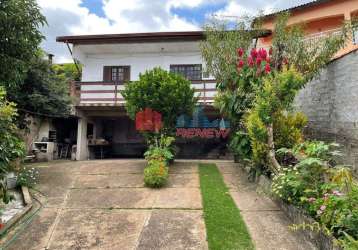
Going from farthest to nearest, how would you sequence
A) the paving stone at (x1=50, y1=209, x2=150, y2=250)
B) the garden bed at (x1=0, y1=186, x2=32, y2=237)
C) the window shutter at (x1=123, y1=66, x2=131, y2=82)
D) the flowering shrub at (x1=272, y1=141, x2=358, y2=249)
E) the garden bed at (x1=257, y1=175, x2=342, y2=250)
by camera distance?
the window shutter at (x1=123, y1=66, x2=131, y2=82), the garden bed at (x1=0, y1=186, x2=32, y2=237), the paving stone at (x1=50, y1=209, x2=150, y2=250), the garden bed at (x1=257, y1=175, x2=342, y2=250), the flowering shrub at (x1=272, y1=141, x2=358, y2=249)

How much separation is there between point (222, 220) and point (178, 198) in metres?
1.63

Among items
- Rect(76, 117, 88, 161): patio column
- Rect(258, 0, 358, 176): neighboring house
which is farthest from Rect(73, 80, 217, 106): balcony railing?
Rect(258, 0, 358, 176): neighboring house

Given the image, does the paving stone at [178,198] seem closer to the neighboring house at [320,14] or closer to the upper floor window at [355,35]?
the upper floor window at [355,35]

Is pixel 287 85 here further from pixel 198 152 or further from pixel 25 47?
pixel 198 152

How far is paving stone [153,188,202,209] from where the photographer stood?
21.5ft

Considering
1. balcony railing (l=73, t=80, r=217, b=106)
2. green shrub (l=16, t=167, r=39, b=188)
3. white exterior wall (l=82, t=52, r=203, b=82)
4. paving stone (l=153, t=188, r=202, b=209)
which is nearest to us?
paving stone (l=153, t=188, r=202, b=209)

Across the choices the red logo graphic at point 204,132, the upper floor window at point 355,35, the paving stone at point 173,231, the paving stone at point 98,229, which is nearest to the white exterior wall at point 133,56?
the red logo graphic at point 204,132

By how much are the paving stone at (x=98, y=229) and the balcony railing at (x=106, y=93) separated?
784 centimetres

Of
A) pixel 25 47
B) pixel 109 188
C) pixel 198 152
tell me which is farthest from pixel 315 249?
pixel 198 152

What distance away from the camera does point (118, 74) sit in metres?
15.6

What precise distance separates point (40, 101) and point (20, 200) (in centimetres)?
Result: 602

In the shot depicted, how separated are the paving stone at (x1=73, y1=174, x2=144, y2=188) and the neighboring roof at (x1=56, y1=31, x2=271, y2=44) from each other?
A: 7267mm

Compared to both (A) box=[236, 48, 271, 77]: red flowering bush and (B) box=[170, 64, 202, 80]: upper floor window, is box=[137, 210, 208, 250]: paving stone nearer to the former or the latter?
(A) box=[236, 48, 271, 77]: red flowering bush

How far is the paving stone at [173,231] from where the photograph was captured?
Answer: 480 centimetres
